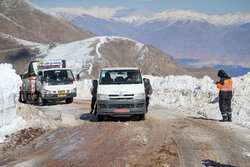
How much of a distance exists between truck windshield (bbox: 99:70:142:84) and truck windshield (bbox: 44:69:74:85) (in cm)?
873

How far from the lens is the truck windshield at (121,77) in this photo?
1284cm

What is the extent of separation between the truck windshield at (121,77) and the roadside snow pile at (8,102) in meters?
3.54

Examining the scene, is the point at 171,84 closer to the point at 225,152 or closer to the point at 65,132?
the point at 65,132

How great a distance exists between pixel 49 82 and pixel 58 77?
2.38 ft

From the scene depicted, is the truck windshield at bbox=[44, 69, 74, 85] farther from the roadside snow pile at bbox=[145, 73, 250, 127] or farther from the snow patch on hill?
the snow patch on hill

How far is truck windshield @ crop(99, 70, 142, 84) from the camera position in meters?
12.8

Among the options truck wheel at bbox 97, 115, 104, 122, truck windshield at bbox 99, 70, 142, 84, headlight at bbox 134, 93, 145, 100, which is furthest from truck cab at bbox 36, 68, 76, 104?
headlight at bbox 134, 93, 145, 100

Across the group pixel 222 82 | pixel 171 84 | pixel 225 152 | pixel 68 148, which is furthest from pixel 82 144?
pixel 171 84

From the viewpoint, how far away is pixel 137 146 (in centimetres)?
863

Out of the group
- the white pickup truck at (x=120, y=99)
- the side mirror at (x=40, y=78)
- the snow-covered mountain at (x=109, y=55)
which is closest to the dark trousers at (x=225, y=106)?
the white pickup truck at (x=120, y=99)

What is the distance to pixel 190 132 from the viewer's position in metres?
10.9

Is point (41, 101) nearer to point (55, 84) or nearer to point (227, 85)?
point (55, 84)

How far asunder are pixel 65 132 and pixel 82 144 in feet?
7.13

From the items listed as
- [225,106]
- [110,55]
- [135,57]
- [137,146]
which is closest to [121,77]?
[225,106]
